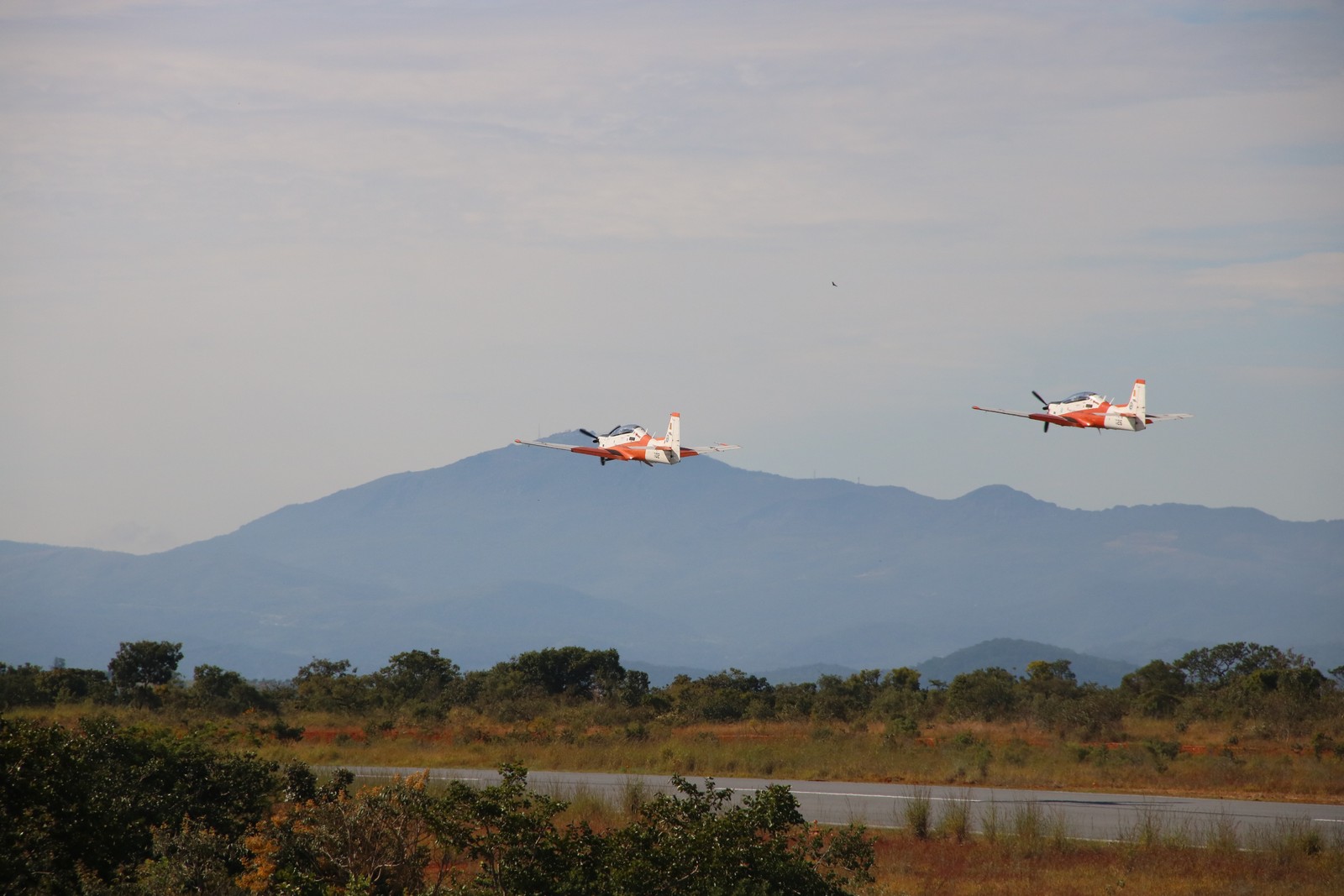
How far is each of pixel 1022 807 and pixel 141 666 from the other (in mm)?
42145

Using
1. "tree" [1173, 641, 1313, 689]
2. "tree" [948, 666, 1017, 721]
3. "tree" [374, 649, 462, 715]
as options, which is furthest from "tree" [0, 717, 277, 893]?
"tree" [1173, 641, 1313, 689]

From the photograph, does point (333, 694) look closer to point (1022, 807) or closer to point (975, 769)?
point (975, 769)

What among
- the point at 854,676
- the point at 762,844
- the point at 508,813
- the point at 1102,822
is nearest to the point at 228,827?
the point at 508,813

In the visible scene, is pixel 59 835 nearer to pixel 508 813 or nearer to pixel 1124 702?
pixel 508 813

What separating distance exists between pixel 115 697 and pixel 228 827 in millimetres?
36896

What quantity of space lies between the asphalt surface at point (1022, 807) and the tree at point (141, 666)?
2647 centimetres

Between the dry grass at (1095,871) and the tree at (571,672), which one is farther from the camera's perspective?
the tree at (571,672)

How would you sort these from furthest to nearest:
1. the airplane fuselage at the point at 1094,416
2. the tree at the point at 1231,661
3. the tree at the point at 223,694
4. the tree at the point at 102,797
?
the tree at the point at 1231,661, the tree at the point at 223,694, the airplane fuselage at the point at 1094,416, the tree at the point at 102,797

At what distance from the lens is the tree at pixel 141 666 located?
5622 centimetres

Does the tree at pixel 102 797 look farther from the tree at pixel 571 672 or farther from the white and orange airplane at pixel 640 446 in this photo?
the tree at pixel 571 672

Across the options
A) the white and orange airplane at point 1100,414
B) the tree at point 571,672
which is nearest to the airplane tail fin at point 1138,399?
the white and orange airplane at point 1100,414

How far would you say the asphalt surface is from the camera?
24.6 m

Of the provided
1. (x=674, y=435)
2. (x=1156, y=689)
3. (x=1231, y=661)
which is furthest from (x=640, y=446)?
(x=1231, y=661)

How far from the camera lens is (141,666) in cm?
5712
